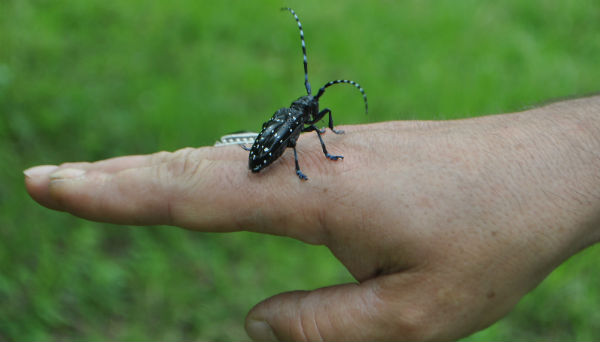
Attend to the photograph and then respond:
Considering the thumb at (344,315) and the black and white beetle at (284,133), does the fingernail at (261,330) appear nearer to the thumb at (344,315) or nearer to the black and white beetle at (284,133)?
the thumb at (344,315)

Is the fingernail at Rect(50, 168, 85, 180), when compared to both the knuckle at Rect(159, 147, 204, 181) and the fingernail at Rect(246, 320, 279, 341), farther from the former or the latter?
the fingernail at Rect(246, 320, 279, 341)

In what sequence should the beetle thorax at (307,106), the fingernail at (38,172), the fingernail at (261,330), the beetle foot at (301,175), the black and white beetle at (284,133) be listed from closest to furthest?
the fingernail at (261,330)
the beetle foot at (301,175)
the black and white beetle at (284,133)
the fingernail at (38,172)
the beetle thorax at (307,106)

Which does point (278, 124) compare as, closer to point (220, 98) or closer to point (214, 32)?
point (220, 98)

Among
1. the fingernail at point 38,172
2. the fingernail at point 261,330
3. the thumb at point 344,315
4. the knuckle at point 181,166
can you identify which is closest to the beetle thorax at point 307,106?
the knuckle at point 181,166

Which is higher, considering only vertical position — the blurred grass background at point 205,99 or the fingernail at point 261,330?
the blurred grass background at point 205,99

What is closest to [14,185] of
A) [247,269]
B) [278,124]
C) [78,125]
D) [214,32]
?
[78,125]

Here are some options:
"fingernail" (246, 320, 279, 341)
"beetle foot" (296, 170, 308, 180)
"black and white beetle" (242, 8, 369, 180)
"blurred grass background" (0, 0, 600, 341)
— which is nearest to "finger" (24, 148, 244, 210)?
"black and white beetle" (242, 8, 369, 180)

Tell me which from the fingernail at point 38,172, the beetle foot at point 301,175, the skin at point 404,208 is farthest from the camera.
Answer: the fingernail at point 38,172
